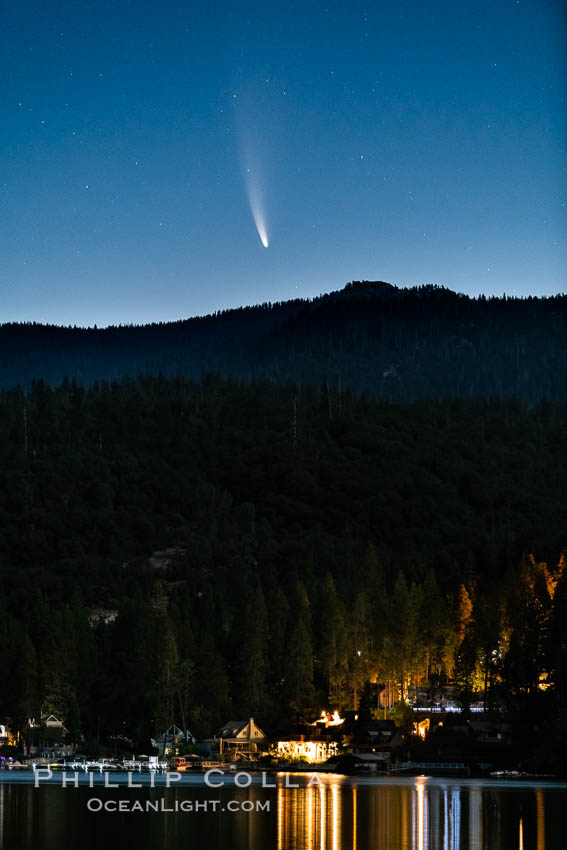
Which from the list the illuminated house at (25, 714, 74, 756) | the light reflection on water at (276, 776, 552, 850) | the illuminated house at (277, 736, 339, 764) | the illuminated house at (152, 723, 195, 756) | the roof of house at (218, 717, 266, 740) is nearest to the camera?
the light reflection on water at (276, 776, 552, 850)

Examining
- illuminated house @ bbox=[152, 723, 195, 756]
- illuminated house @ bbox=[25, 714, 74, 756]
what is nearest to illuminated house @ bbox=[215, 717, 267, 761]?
illuminated house @ bbox=[152, 723, 195, 756]

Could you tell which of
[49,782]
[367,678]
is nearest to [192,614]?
[367,678]

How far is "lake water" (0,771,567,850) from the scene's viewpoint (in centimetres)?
5800

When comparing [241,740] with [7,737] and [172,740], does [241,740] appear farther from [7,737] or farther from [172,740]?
[7,737]

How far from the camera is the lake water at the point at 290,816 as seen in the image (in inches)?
2283

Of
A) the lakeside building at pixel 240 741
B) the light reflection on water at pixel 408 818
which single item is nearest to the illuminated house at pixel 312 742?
the lakeside building at pixel 240 741

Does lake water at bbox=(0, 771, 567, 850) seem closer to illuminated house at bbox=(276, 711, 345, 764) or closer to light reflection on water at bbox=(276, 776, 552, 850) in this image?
light reflection on water at bbox=(276, 776, 552, 850)

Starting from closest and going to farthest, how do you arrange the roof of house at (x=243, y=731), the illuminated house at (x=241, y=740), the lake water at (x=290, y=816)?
the lake water at (x=290, y=816), the illuminated house at (x=241, y=740), the roof of house at (x=243, y=731)

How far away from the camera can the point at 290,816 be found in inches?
2653

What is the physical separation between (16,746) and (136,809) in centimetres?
4707

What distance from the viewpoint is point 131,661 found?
12238cm

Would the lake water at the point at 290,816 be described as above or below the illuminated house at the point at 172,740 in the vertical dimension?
above

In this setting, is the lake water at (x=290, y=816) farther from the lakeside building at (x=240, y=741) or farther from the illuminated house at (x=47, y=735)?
the illuminated house at (x=47, y=735)

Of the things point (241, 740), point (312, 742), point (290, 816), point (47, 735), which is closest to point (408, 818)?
point (290, 816)
